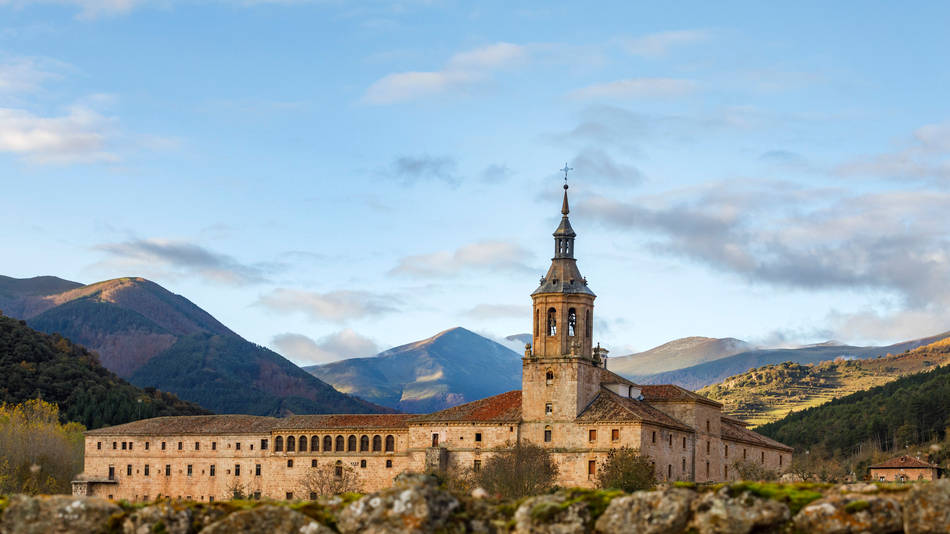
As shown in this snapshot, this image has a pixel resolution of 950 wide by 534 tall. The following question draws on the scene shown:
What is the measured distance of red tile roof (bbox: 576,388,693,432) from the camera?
99625 millimetres

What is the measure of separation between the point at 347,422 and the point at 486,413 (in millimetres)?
12884

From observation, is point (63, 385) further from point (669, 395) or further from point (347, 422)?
point (669, 395)

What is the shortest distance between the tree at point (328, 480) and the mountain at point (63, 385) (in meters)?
36.4

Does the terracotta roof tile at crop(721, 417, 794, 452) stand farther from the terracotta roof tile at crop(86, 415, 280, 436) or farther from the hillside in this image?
the terracotta roof tile at crop(86, 415, 280, 436)

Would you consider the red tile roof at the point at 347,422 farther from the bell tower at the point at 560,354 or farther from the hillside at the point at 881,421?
the hillside at the point at 881,421

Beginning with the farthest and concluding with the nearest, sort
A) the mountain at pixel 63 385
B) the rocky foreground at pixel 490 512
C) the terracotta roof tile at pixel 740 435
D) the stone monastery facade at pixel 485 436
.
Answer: the mountain at pixel 63 385
the terracotta roof tile at pixel 740 435
the stone monastery facade at pixel 485 436
the rocky foreground at pixel 490 512

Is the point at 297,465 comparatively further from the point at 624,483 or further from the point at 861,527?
the point at 861,527

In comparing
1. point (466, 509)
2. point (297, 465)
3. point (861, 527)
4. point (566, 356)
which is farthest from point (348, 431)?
point (861, 527)

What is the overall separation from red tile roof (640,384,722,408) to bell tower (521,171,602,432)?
17.9ft

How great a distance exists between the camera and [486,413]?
107 meters

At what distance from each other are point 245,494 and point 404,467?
13621mm

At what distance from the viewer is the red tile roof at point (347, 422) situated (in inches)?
4377

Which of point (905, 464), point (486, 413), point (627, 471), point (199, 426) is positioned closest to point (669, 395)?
point (486, 413)

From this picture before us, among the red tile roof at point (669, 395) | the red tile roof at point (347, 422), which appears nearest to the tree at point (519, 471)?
the red tile roof at point (347, 422)
